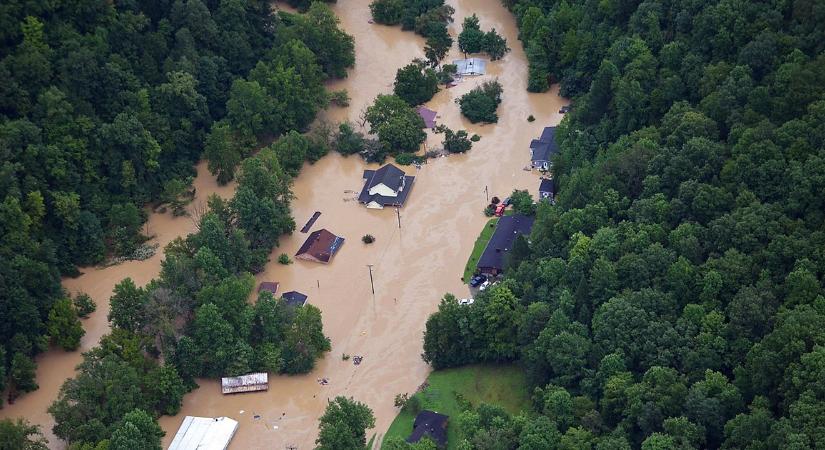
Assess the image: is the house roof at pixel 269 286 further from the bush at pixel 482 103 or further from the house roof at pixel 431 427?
the bush at pixel 482 103

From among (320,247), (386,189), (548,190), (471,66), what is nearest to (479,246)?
(548,190)

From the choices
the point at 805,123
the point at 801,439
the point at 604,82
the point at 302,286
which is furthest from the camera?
the point at 604,82

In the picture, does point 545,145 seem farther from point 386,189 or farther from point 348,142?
point 348,142

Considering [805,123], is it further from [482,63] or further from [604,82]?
[482,63]

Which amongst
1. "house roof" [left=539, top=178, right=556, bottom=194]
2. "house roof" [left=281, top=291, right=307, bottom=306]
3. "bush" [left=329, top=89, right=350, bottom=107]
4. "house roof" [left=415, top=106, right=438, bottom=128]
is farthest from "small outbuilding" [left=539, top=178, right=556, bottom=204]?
"bush" [left=329, top=89, right=350, bottom=107]

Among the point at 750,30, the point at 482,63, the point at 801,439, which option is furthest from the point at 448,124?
the point at 801,439

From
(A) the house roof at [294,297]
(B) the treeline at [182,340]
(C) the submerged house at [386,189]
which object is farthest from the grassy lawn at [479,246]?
(B) the treeline at [182,340]
